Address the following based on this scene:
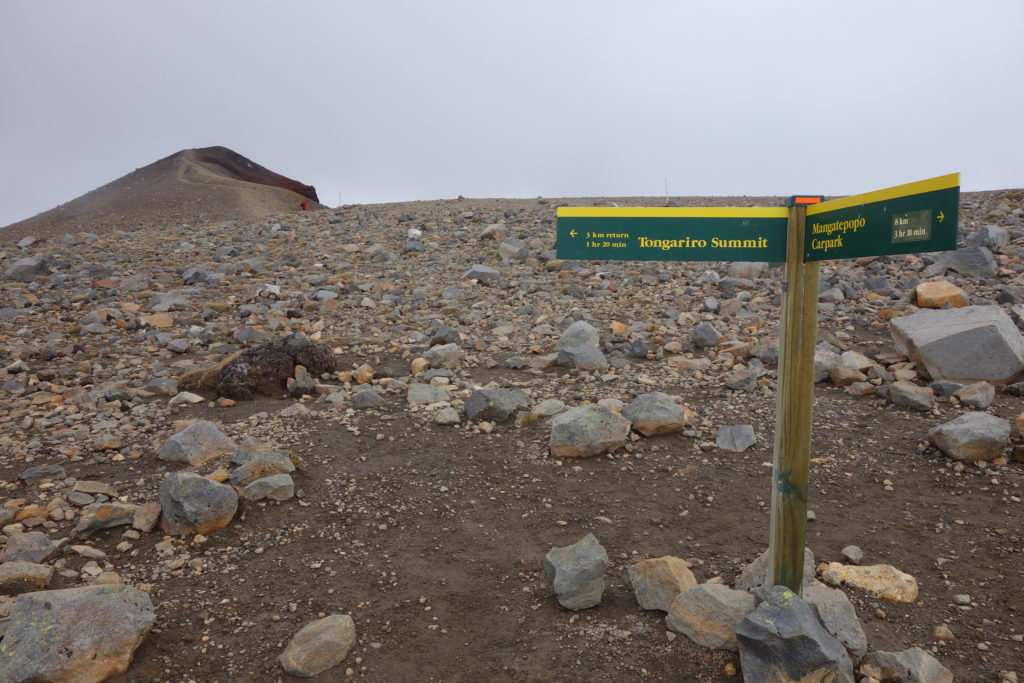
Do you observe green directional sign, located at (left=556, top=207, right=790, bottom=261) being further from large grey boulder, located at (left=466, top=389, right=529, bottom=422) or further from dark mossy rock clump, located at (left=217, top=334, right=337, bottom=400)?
dark mossy rock clump, located at (left=217, top=334, right=337, bottom=400)

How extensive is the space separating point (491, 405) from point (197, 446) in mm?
2462

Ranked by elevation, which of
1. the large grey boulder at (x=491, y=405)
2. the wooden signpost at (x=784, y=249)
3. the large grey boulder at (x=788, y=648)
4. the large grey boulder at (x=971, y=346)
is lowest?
the large grey boulder at (x=788, y=648)

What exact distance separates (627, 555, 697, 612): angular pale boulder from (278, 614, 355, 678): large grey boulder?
1574mm

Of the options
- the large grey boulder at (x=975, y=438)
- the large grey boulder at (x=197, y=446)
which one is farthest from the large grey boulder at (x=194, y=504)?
the large grey boulder at (x=975, y=438)

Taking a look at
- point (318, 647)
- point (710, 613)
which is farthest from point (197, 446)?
point (710, 613)

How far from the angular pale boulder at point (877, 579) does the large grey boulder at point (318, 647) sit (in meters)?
2.73

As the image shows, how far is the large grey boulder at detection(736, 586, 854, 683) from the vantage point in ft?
9.04

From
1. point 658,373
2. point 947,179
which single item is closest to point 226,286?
point 658,373

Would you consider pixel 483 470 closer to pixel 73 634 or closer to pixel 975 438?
pixel 73 634

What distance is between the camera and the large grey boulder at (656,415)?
221 inches

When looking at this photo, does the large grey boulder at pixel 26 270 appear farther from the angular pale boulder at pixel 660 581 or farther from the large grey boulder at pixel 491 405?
the angular pale boulder at pixel 660 581

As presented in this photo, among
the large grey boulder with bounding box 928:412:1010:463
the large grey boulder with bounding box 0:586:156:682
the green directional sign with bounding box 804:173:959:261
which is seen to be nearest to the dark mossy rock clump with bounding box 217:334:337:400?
the large grey boulder with bounding box 0:586:156:682

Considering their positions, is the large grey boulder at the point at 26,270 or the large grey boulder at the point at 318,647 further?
the large grey boulder at the point at 26,270

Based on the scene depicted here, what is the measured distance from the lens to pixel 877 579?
12.0ft
